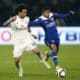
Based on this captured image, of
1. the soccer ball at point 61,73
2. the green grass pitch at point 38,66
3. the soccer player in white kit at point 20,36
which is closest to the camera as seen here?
the soccer ball at point 61,73

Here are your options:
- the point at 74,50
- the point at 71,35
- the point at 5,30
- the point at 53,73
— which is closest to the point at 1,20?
the point at 5,30

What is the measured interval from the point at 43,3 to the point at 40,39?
3.40m

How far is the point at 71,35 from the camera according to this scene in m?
27.2

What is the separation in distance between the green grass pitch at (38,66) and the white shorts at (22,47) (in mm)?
641

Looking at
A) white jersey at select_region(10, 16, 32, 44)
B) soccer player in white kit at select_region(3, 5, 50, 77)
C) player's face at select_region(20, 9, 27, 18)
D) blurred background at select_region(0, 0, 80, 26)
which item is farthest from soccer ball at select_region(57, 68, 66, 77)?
blurred background at select_region(0, 0, 80, 26)

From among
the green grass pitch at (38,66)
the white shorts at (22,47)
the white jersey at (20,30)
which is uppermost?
the white jersey at (20,30)

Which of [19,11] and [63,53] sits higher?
[19,11]

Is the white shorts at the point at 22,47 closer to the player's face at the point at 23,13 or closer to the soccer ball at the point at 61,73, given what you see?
the player's face at the point at 23,13

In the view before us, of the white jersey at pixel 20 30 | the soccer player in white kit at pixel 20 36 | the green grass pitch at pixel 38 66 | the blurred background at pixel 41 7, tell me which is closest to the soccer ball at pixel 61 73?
the green grass pitch at pixel 38 66

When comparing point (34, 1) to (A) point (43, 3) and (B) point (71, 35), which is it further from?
(B) point (71, 35)

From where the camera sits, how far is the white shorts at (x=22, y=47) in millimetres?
15717

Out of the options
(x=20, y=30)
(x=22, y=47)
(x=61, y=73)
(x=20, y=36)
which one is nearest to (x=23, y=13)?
(x=20, y=30)

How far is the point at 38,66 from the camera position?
19125 mm

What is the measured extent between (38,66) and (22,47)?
343 cm
